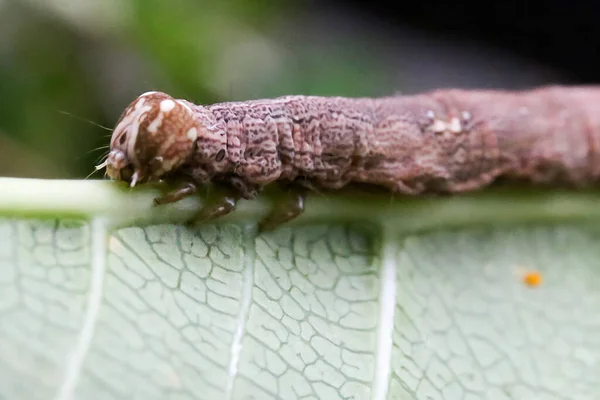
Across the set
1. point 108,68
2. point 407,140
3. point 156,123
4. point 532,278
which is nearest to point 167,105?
point 156,123

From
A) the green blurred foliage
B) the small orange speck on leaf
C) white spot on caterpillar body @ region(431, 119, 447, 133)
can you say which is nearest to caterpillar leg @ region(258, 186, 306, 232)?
white spot on caterpillar body @ region(431, 119, 447, 133)

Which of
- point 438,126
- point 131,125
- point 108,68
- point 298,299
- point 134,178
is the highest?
point 108,68

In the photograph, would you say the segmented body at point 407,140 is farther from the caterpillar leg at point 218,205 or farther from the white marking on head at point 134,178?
the white marking on head at point 134,178

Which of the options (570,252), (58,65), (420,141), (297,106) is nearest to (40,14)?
(58,65)

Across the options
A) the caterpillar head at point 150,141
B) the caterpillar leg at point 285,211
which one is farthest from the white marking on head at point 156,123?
the caterpillar leg at point 285,211

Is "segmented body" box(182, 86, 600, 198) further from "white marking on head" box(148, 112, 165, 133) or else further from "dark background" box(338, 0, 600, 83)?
"dark background" box(338, 0, 600, 83)

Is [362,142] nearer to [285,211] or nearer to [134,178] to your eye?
[285,211]
